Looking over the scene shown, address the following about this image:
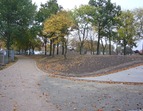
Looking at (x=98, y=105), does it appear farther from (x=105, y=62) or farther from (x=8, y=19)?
(x=8, y=19)

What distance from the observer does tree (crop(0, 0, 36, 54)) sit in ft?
133

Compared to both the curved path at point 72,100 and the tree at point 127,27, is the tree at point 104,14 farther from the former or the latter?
the curved path at point 72,100

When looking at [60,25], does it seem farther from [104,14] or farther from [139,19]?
[139,19]

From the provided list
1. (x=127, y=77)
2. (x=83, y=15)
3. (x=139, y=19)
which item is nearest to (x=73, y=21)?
(x=83, y=15)

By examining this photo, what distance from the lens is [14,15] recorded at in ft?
136

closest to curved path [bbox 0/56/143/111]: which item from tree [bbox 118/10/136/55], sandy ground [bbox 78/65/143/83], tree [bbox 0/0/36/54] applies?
sandy ground [bbox 78/65/143/83]

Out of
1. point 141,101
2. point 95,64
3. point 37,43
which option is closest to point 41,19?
point 37,43

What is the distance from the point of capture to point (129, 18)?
46.3 m

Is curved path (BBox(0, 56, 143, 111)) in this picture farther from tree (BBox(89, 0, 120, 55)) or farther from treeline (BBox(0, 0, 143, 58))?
tree (BBox(89, 0, 120, 55))

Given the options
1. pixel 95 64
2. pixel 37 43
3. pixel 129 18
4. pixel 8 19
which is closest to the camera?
pixel 95 64

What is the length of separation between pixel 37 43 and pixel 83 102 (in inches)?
1882

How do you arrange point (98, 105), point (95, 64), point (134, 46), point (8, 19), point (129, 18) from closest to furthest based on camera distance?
1. point (98, 105)
2. point (95, 64)
3. point (8, 19)
4. point (129, 18)
5. point (134, 46)

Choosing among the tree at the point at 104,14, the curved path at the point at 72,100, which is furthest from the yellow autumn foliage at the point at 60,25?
the curved path at the point at 72,100

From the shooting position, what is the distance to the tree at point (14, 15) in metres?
40.7
